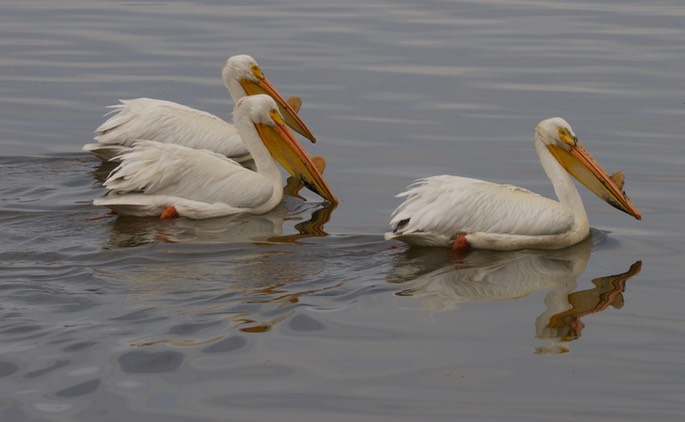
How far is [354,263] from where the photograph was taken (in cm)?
690

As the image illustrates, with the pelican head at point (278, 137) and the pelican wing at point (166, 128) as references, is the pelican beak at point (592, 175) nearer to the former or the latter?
the pelican head at point (278, 137)

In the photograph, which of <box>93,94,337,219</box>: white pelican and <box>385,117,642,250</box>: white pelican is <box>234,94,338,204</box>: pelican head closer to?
<box>93,94,337,219</box>: white pelican

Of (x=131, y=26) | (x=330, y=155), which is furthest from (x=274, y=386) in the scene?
(x=131, y=26)

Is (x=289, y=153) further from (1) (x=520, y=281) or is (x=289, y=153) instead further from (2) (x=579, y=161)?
(1) (x=520, y=281)

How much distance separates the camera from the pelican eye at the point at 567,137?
7.61 metres

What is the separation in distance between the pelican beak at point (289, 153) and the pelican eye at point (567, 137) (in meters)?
1.54

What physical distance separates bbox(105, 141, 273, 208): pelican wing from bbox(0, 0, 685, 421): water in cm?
17

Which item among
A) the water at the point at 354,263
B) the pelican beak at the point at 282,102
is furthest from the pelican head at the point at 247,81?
the water at the point at 354,263

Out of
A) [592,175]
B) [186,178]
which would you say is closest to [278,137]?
[186,178]

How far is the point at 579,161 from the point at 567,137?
16 cm

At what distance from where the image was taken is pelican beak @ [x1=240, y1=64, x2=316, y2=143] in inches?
372

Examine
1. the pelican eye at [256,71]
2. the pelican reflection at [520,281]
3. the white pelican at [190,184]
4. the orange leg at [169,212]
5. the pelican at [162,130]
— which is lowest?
the pelican reflection at [520,281]

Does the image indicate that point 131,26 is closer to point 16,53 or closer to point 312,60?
point 16,53

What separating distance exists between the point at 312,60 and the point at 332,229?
15.6 ft
